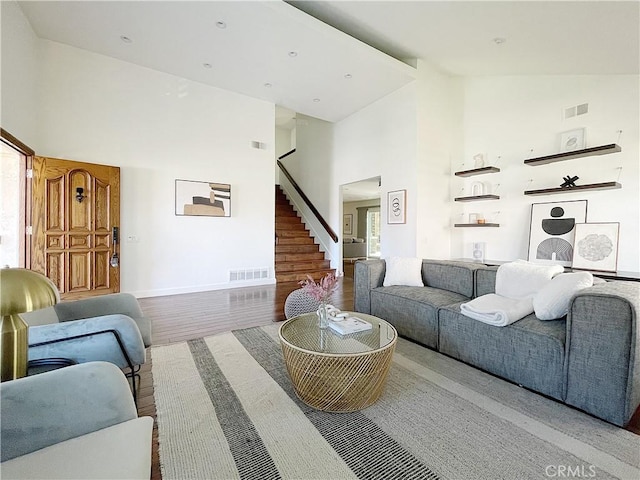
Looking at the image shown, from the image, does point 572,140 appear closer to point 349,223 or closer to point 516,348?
point 516,348

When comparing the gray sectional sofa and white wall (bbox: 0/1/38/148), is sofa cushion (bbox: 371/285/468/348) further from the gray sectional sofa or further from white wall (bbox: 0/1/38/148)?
white wall (bbox: 0/1/38/148)

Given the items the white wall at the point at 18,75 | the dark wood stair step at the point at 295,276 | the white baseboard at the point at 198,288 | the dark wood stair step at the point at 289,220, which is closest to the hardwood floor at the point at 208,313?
the white baseboard at the point at 198,288

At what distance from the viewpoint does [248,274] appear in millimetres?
5691

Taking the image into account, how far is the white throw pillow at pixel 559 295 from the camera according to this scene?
6.50ft

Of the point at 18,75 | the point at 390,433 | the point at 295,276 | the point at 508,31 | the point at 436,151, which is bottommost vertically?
the point at 390,433

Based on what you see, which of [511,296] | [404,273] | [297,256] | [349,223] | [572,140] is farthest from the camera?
[349,223]

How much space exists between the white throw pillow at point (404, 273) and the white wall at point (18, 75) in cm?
449

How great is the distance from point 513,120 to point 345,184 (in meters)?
3.30

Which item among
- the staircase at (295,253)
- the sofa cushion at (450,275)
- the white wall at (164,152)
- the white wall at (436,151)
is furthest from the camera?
the staircase at (295,253)

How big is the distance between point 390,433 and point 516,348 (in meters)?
1.14

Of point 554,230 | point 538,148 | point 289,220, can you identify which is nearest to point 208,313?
point 289,220

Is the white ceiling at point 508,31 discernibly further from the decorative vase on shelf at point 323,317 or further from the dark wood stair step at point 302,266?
the dark wood stair step at point 302,266

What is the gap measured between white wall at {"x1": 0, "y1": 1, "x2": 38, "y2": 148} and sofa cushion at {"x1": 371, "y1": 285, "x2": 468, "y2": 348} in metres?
4.49

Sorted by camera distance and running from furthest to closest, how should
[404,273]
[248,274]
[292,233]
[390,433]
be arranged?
1. [292,233]
2. [248,274]
3. [404,273]
4. [390,433]
